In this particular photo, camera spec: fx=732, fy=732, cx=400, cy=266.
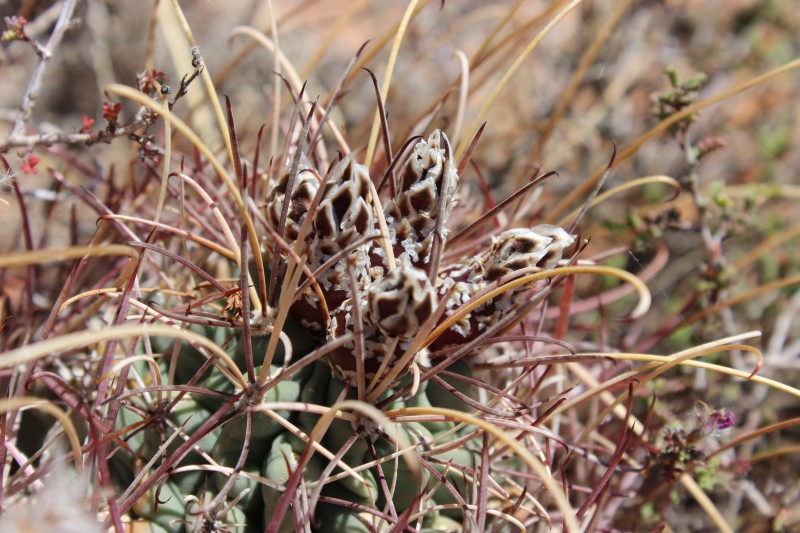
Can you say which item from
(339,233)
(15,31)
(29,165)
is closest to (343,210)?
(339,233)

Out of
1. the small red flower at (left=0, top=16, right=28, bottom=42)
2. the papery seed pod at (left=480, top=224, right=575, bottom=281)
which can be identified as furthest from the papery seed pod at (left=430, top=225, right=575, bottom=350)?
the small red flower at (left=0, top=16, right=28, bottom=42)

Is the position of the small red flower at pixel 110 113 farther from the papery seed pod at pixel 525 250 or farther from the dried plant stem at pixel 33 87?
the papery seed pod at pixel 525 250

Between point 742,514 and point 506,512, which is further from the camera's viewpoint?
point 742,514

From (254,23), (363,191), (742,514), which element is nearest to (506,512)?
(363,191)

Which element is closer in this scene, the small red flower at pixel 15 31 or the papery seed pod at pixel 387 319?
the papery seed pod at pixel 387 319

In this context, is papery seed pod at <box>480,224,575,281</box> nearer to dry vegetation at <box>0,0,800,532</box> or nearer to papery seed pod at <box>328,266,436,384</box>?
dry vegetation at <box>0,0,800,532</box>

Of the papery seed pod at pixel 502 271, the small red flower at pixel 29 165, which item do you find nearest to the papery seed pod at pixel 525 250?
the papery seed pod at pixel 502 271

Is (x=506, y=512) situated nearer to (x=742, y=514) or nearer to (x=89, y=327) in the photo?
(x=89, y=327)
